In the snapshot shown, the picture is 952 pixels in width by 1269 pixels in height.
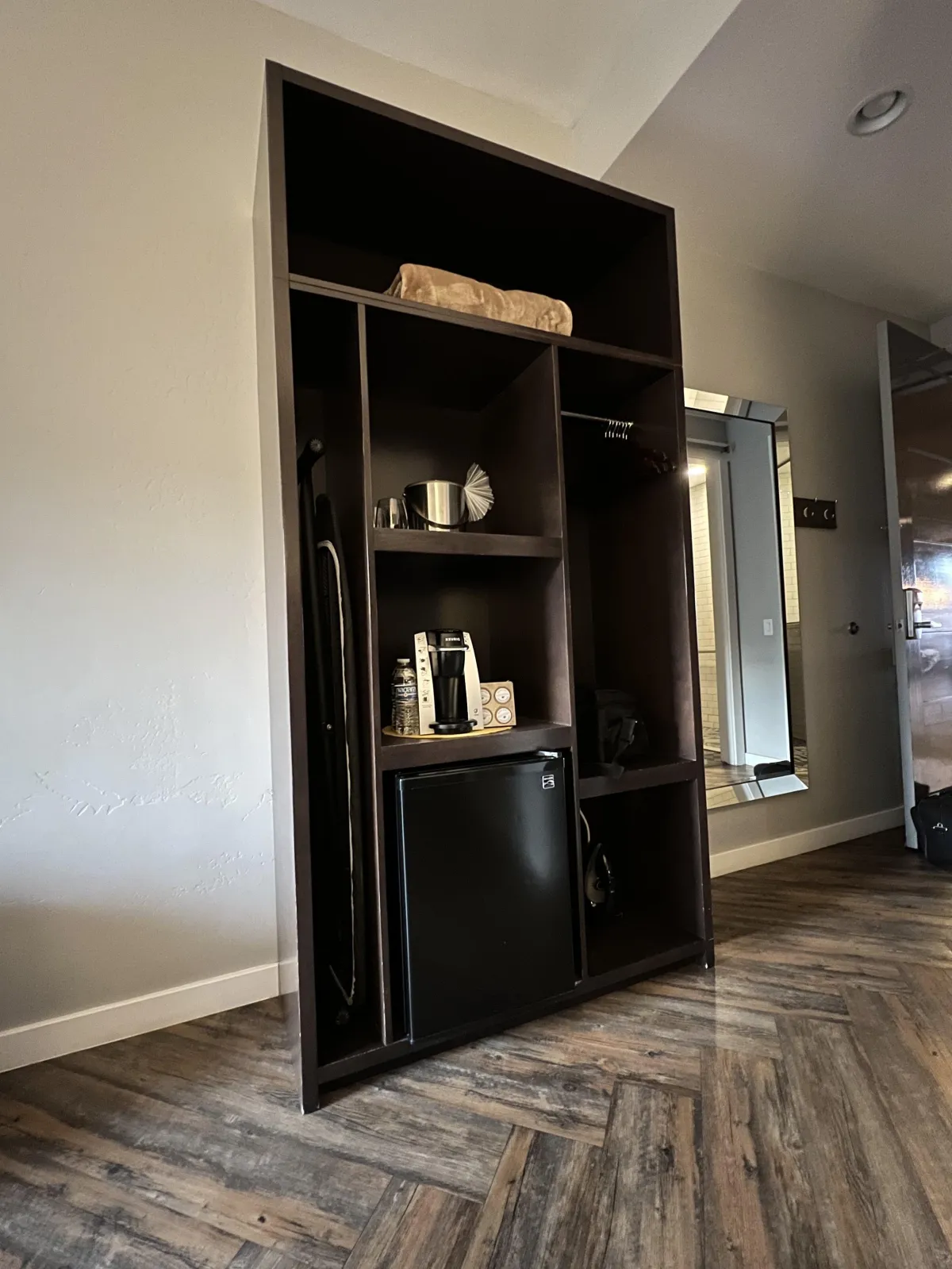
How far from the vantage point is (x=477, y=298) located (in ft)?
5.29

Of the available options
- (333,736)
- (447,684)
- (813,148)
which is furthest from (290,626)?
(813,148)

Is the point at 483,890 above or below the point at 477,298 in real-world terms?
below

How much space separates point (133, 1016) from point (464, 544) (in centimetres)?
147

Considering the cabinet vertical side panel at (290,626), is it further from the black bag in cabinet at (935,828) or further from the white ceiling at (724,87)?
the black bag in cabinet at (935,828)

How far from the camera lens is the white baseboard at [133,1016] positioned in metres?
1.49

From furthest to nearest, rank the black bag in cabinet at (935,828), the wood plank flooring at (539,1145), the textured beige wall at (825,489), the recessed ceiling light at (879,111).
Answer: the textured beige wall at (825,489) → the black bag in cabinet at (935,828) → the recessed ceiling light at (879,111) → the wood plank flooring at (539,1145)

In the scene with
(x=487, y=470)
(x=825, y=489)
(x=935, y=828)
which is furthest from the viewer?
(x=825, y=489)

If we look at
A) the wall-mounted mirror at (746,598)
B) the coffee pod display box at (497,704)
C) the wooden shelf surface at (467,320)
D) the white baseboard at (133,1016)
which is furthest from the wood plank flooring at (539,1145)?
the wooden shelf surface at (467,320)

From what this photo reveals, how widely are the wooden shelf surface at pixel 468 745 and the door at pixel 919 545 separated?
2030 millimetres

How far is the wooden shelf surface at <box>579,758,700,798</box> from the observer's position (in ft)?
5.51

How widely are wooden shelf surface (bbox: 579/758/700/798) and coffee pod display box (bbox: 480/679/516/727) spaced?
10.1 inches

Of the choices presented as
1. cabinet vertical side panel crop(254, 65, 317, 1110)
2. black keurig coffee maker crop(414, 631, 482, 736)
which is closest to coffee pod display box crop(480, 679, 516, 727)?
black keurig coffee maker crop(414, 631, 482, 736)

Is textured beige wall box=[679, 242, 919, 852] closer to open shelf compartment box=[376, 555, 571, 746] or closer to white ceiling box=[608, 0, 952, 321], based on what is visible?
white ceiling box=[608, 0, 952, 321]

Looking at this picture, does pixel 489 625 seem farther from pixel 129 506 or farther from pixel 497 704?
pixel 129 506
